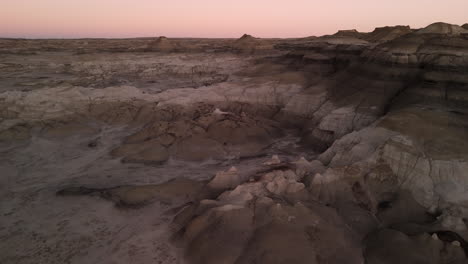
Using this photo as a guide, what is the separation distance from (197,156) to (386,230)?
1060 cm

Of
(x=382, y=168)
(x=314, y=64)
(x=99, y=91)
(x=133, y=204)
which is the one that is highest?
(x=314, y=64)

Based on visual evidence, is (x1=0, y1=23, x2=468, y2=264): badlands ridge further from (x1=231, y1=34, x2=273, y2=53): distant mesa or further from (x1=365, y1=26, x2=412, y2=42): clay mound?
(x1=231, y1=34, x2=273, y2=53): distant mesa

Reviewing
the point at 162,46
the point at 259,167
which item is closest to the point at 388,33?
the point at 259,167

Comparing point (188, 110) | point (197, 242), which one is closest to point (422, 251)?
point (197, 242)

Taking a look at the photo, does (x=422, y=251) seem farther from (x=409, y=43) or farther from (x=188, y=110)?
(x=188, y=110)

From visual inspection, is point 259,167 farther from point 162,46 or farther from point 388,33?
point 162,46

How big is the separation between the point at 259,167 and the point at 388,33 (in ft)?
92.5

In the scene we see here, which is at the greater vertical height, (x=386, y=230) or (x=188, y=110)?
A: (x=188, y=110)

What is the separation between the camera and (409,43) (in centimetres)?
2027

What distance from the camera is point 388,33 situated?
36.5 meters

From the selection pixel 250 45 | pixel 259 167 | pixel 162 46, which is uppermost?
pixel 162 46

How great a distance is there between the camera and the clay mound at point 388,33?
34.6 m

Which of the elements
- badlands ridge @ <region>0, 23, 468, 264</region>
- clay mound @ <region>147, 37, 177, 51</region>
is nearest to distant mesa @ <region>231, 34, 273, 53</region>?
clay mound @ <region>147, 37, 177, 51</region>

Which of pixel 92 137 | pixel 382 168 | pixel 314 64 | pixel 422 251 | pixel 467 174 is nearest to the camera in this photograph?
pixel 422 251
